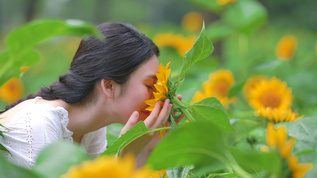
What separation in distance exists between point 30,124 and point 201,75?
3.38ft

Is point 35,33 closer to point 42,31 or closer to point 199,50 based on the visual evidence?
point 42,31

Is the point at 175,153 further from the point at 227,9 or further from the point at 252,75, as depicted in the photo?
the point at 227,9

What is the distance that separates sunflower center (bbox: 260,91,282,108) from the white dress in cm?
61

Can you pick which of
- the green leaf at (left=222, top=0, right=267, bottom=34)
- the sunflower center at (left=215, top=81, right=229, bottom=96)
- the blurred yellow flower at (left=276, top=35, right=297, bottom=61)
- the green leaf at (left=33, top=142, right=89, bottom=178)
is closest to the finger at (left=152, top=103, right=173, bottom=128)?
the green leaf at (left=33, top=142, right=89, bottom=178)

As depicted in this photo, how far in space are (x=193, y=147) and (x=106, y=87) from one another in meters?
0.64

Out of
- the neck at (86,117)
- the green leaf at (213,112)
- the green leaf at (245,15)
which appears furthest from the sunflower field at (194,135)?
the green leaf at (245,15)

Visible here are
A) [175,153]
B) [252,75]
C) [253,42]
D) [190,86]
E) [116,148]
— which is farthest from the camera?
[253,42]

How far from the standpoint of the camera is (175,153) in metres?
0.55

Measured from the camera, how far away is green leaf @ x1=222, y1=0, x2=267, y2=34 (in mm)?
2082

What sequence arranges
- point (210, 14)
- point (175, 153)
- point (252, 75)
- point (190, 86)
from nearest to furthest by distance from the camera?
1. point (175, 153)
2. point (190, 86)
3. point (252, 75)
4. point (210, 14)

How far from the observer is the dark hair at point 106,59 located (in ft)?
3.67

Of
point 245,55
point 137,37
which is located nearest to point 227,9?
point 245,55

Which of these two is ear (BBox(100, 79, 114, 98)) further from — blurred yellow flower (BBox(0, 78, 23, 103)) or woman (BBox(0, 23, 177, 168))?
blurred yellow flower (BBox(0, 78, 23, 103))

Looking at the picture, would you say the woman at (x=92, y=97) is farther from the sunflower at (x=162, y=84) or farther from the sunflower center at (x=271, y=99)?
the sunflower center at (x=271, y=99)
